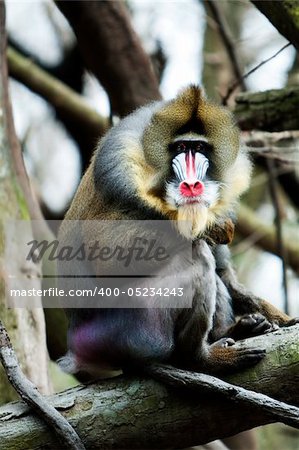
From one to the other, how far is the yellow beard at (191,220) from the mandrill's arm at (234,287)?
231mm

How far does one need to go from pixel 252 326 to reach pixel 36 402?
1200mm

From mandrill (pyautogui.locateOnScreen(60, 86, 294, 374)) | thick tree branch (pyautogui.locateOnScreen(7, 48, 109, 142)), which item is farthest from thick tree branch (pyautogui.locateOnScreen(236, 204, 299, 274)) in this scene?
mandrill (pyautogui.locateOnScreen(60, 86, 294, 374))

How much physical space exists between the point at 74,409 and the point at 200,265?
90 centimetres

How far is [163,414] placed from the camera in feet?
11.5

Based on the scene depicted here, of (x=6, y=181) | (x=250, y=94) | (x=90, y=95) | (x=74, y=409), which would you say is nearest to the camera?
(x=74, y=409)

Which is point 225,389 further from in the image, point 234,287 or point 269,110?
point 269,110

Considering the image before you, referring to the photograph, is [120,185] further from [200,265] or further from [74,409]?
[74,409]

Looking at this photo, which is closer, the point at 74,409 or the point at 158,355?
the point at 74,409

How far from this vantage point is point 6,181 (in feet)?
16.7

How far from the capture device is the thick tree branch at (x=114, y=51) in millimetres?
6383

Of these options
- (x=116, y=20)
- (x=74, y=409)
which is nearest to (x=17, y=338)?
(x=74, y=409)

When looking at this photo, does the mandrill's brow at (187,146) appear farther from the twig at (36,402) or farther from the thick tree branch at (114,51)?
the thick tree branch at (114,51)

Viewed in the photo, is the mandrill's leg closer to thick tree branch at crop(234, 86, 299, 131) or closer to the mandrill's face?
the mandrill's face

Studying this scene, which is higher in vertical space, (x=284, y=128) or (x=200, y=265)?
(x=284, y=128)
